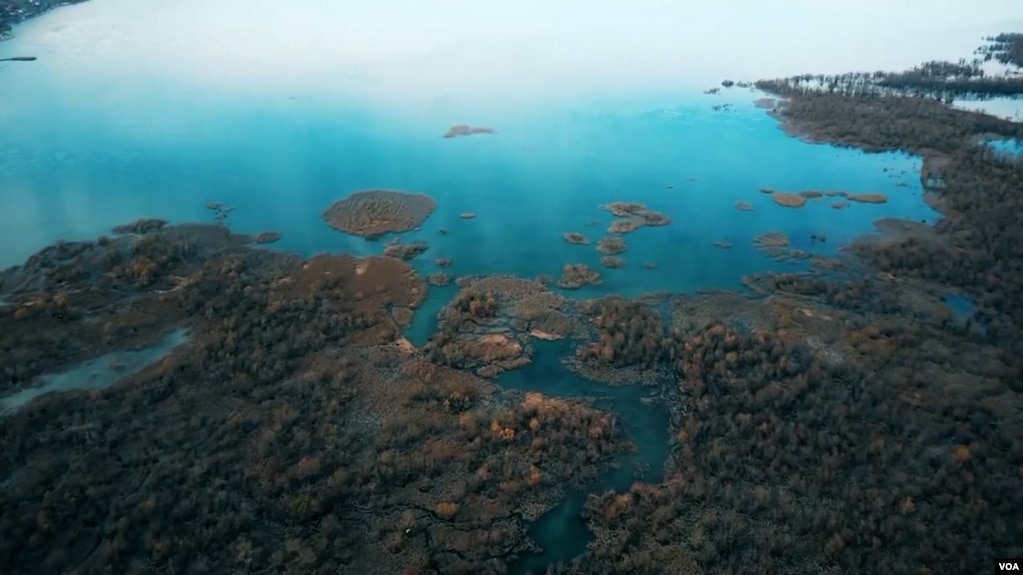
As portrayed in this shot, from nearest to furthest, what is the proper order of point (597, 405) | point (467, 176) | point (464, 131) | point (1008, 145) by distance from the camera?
point (597, 405) → point (467, 176) → point (1008, 145) → point (464, 131)

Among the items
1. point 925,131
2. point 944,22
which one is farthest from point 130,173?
point 944,22

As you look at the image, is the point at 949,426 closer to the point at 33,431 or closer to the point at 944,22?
the point at 33,431

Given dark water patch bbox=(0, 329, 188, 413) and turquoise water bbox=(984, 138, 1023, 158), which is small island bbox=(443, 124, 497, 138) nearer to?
dark water patch bbox=(0, 329, 188, 413)

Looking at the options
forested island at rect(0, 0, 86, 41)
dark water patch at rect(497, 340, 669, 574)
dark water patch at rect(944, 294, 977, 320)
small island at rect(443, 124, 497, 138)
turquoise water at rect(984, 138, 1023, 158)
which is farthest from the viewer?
forested island at rect(0, 0, 86, 41)

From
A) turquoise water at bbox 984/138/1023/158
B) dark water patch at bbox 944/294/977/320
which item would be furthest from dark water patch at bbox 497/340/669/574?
turquoise water at bbox 984/138/1023/158

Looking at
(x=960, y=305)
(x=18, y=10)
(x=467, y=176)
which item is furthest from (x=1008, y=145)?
(x=18, y=10)

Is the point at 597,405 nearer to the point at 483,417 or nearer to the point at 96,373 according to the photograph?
the point at 483,417
